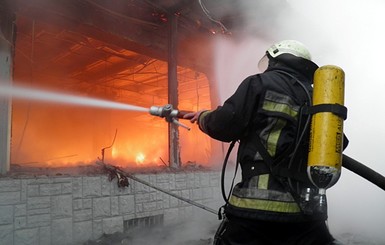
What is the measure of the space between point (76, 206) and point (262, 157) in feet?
11.6

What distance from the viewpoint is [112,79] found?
10250 millimetres

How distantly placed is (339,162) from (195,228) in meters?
4.58

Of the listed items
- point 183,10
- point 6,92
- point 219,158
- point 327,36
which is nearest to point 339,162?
point 6,92

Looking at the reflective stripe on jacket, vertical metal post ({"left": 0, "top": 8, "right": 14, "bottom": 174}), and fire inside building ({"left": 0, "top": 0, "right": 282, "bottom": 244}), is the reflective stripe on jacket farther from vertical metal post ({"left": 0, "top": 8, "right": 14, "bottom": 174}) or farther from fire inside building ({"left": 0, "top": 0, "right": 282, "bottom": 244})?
vertical metal post ({"left": 0, "top": 8, "right": 14, "bottom": 174})

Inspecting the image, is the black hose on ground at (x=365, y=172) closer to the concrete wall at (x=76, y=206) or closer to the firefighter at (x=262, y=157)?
the firefighter at (x=262, y=157)

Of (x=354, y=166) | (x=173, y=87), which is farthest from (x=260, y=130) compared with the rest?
(x=173, y=87)

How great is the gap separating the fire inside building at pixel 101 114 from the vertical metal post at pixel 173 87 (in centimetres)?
2

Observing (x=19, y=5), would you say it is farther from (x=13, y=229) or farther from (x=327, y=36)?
(x=327, y=36)

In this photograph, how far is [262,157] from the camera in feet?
7.01

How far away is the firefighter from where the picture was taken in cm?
208

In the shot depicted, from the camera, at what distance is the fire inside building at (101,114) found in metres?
4.50

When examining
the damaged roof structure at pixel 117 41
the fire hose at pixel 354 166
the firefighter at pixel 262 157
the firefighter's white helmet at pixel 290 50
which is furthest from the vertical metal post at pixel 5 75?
the firefighter's white helmet at pixel 290 50

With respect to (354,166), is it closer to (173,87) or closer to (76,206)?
(76,206)

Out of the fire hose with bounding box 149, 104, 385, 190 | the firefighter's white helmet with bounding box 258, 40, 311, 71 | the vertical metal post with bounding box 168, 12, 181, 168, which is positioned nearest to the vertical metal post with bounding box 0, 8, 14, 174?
the fire hose with bounding box 149, 104, 385, 190
